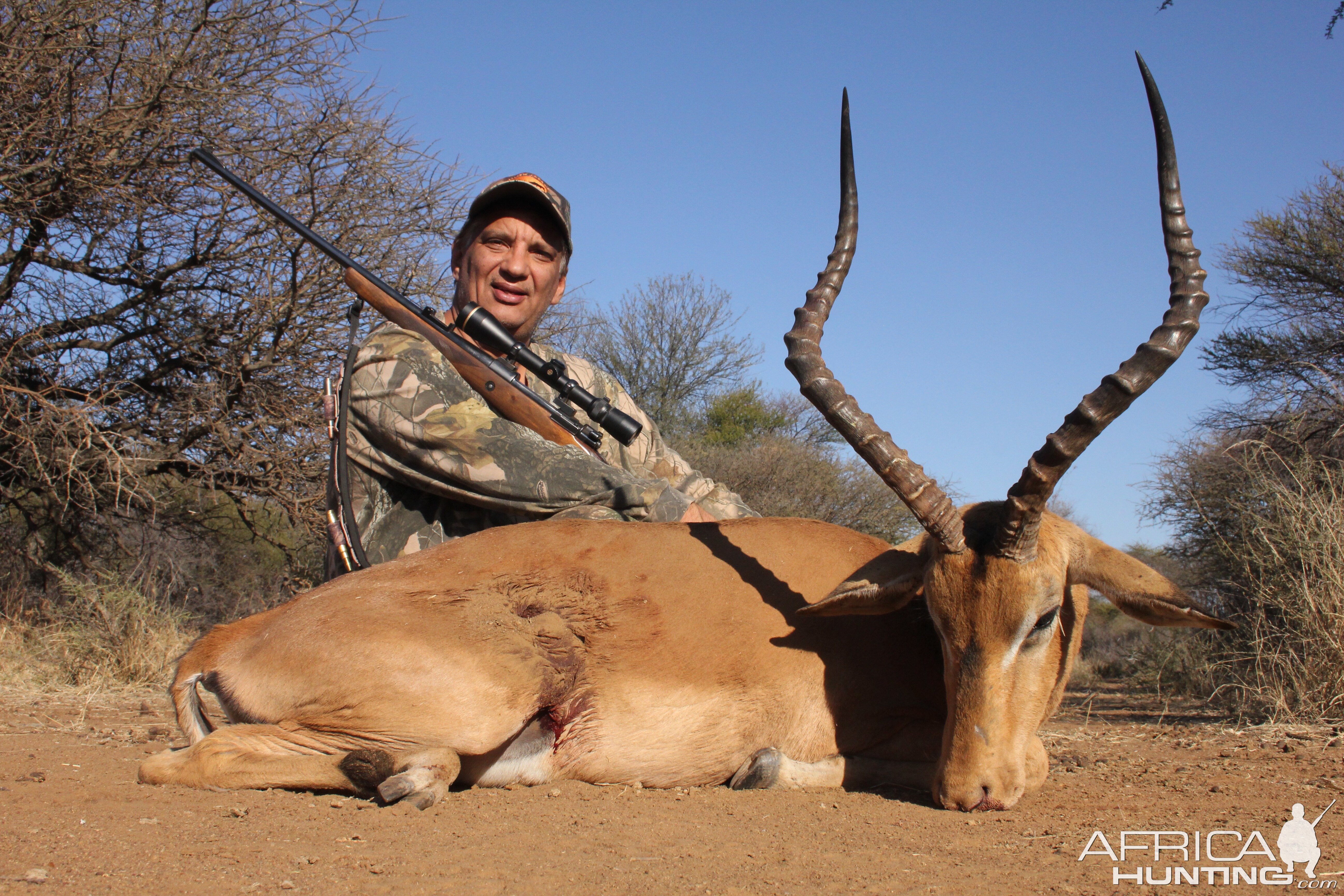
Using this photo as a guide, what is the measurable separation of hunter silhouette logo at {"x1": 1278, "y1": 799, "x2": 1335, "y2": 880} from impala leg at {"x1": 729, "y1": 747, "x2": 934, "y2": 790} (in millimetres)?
1220

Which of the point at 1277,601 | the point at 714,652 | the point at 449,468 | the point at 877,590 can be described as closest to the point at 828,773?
the point at 714,652

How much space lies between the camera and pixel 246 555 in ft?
44.4

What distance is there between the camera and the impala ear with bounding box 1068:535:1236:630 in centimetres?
377

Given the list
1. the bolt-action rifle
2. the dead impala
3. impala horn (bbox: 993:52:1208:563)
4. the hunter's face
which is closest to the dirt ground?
the dead impala

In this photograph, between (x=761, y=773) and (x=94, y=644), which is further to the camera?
(x=94, y=644)

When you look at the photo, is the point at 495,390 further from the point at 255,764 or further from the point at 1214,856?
the point at 1214,856

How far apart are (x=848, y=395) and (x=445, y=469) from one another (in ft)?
6.65

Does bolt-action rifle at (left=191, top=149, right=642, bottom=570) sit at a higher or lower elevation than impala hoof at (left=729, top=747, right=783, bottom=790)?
higher

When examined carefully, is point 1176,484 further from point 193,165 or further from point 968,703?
point 193,165

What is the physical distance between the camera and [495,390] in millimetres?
5508

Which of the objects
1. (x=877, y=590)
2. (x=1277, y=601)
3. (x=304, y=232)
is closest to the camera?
(x=877, y=590)

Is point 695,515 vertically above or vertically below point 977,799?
above

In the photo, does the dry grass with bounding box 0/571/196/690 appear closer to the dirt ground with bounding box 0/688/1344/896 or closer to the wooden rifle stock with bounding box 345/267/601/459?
the dirt ground with bounding box 0/688/1344/896

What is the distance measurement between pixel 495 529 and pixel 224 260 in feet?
23.8
